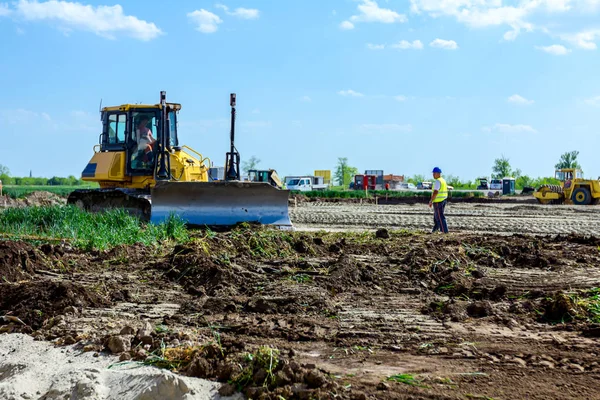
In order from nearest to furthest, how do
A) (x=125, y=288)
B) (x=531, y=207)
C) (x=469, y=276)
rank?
1. (x=125, y=288)
2. (x=469, y=276)
3. (x=531, y=207)

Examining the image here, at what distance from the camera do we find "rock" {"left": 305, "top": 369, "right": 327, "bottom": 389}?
4094mm

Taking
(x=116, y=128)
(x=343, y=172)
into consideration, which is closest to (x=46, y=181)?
(x=343, y=172)

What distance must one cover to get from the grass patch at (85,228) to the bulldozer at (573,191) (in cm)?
2532

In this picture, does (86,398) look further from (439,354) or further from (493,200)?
(493,200)

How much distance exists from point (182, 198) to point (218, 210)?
0.83 m

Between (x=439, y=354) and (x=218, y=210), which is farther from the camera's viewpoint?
(x=218, y=210)

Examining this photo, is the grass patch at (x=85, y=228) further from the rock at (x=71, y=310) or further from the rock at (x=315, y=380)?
the rock at (x=315, y=380)

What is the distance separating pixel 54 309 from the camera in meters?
6.31

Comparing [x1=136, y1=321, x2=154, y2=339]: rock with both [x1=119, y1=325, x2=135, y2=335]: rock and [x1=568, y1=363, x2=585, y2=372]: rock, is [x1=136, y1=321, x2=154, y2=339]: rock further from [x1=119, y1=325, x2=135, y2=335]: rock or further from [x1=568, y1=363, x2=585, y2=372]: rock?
[x1=568, y1=363, x2=585, y2=372]: rock

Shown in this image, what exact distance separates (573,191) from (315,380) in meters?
32.4

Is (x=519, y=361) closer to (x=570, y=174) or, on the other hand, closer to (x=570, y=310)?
(x=570, y=310)

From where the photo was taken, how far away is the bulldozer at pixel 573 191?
32.9m

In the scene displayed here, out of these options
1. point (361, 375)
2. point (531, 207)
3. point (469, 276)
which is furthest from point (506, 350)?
point (531, 207)

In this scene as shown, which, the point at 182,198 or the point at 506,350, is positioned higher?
the point at 182,198
